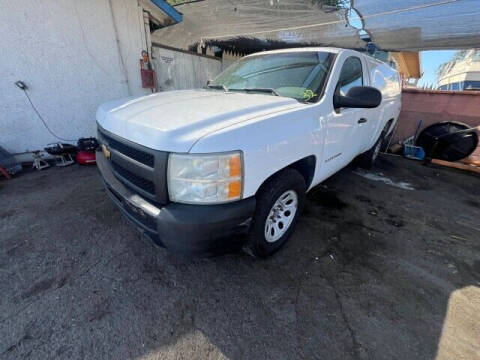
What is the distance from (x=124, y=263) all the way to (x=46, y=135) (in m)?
4.14

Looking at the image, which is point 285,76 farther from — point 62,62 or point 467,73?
point 467,73

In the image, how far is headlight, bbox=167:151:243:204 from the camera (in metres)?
1.34

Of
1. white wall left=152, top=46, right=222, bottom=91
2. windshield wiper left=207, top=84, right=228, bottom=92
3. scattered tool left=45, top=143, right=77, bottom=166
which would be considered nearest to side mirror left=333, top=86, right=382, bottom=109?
windshield wiper left=207, top=84, right=228, bottom=92

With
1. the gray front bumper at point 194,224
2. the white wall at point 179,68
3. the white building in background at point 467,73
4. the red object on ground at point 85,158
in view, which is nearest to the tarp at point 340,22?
the white wall at point 179,68

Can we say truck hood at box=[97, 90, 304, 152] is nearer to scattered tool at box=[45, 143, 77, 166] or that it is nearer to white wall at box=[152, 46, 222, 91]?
scattered tool at box=[45, 143, 77, 166]

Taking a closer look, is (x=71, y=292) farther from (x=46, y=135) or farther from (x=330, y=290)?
(x=46, y=135)

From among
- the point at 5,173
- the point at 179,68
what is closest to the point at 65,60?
the point at 5,173

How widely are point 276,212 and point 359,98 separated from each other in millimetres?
1333

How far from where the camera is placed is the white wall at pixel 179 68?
5.86m

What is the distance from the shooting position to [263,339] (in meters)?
1.51

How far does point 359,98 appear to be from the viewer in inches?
81.7

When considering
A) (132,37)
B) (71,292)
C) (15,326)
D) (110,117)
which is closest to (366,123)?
(110,117)

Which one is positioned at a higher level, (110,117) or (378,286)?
(110,117)

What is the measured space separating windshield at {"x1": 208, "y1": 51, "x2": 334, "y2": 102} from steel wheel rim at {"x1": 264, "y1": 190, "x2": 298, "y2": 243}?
3.09 feet
